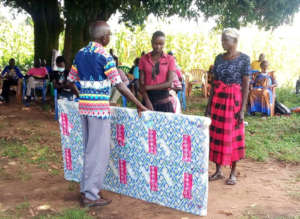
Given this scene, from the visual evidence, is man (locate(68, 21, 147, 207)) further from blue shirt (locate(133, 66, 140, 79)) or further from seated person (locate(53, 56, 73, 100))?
blue shirt (locate(133, 66, 140, 79))

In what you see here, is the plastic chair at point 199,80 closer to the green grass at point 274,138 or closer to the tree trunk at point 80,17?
the green grass at point 274,138

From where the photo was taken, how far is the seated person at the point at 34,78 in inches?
381

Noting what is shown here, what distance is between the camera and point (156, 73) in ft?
13.3

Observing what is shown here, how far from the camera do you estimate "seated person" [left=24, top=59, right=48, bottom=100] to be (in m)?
9.69

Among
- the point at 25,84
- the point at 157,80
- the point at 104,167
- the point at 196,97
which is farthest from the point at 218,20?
the point at 104,167

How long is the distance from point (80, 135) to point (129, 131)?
720mm

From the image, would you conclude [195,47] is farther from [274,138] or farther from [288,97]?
[274,138]

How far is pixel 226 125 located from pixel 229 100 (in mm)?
298

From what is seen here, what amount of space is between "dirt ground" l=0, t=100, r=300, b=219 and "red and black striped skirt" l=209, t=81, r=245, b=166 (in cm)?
43

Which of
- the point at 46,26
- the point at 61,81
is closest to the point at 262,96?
the point at 61,81

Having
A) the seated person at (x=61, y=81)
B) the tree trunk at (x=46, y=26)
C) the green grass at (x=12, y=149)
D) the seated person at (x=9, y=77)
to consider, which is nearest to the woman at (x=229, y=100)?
the green grass at (x=12, y=149)

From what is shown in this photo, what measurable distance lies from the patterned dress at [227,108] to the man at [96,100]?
115 cm

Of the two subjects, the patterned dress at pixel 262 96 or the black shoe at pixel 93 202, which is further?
the patterned dress at pixel 262 96

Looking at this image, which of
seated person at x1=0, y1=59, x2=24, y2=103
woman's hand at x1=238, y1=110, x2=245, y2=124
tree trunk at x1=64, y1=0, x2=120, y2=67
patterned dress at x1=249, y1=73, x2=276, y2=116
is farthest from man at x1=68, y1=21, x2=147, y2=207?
seated person at x1=0, y1=59, x2=24, y2=103
